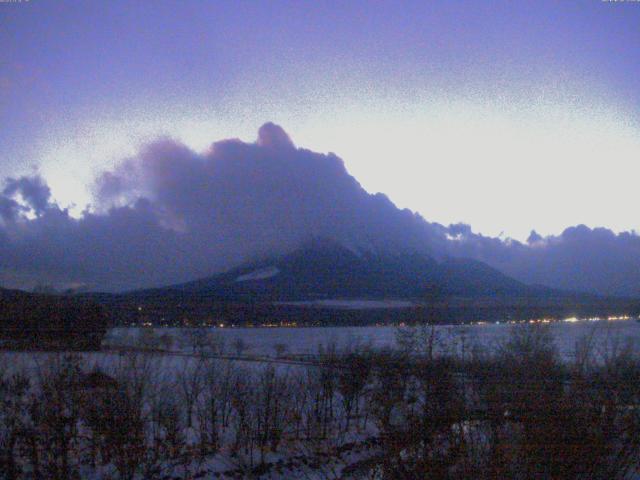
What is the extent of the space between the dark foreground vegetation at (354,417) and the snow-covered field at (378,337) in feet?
1.41

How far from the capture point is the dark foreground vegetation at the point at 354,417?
538 centimetres

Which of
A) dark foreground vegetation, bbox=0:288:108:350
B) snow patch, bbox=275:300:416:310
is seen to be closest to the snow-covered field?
dark foreground vegetation, bbox=0:288:108:350

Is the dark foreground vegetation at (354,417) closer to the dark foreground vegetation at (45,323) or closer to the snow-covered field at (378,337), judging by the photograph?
the snow-covered field at (378,337)

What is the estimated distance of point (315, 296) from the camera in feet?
154

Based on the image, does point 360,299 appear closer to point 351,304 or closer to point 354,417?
point 351,304

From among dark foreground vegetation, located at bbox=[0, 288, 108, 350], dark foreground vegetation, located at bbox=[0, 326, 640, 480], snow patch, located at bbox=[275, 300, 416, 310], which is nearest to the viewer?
dark foreground vegetation, located at bbox=[0, 326, 640, 480]

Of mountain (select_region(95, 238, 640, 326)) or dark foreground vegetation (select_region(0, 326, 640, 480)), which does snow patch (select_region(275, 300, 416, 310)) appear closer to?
mountain (select_region(95, 238, 640, 326))

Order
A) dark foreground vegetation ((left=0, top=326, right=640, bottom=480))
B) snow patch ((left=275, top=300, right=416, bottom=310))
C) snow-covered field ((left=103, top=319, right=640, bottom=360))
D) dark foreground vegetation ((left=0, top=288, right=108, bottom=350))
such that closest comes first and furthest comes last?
dark foreground vegetation ((left=0, top=326, right=640, bottom=480)) < snow-covered field ((left=103, top=319, right=640, bottom=360)) < dark foreground vegetation ((left=0, top=288, right=108, bottom=350)) < snow patch ((left=275, top=300, right=416, bottom=310))

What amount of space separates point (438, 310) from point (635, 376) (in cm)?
1459

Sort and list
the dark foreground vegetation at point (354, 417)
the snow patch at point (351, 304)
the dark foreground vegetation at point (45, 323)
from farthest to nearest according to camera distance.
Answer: the snow patch at point (351, 304)
the dark foreground vegetation at point (45, 323)
the dark foreground vegetation at point (354, 417)

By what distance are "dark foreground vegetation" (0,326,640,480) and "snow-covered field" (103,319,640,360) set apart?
430 millimetres

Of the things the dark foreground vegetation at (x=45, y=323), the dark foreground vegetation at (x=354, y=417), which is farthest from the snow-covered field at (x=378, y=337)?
the dark foreground vegetation at (x=45, y=323)

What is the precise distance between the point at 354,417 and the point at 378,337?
15.0 m

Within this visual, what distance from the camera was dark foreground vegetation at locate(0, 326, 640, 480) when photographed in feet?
17.7
